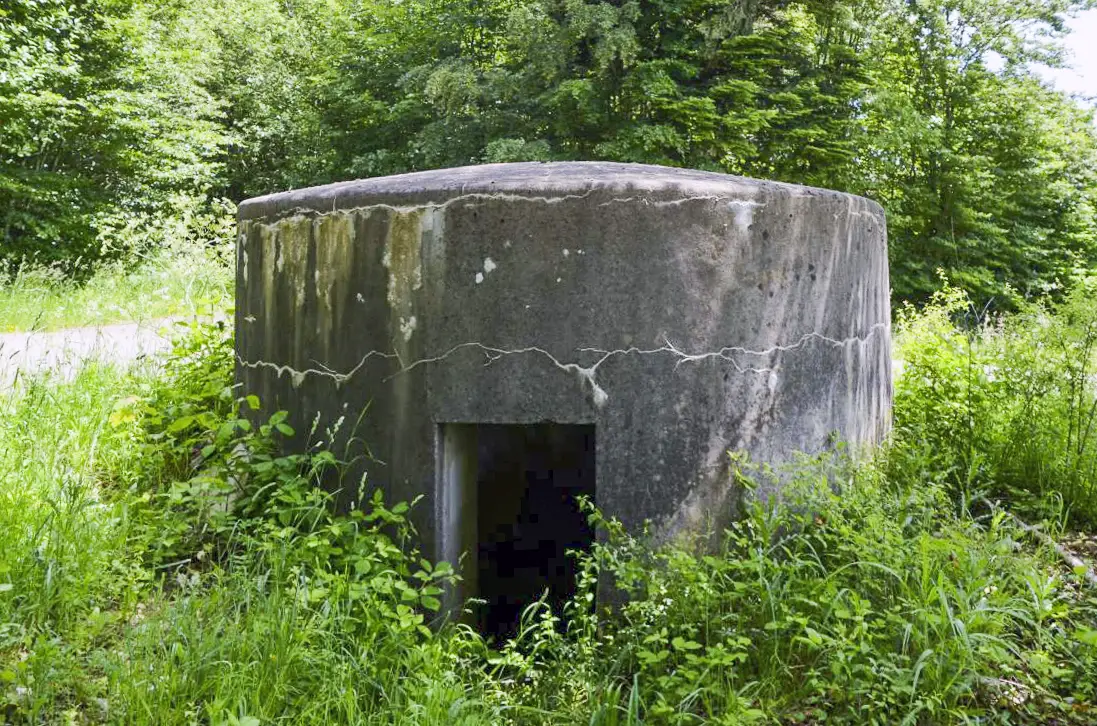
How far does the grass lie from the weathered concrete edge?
292 cm

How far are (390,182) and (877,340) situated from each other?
2.26 metres

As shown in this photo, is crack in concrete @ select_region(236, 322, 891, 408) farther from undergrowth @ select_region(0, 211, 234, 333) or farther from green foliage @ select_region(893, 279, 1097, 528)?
undergrowth @ select_region(0, 211, 234, 333)

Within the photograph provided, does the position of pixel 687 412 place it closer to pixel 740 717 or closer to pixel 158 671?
pixel 740 717

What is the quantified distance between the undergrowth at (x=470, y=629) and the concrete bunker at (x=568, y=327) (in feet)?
0.56

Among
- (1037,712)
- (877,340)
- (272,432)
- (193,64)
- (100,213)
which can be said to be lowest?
(1037,712)

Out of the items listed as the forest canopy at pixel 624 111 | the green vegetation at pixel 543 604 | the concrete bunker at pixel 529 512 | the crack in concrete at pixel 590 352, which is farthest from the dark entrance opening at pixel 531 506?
the forest canopy at pixel 624 111

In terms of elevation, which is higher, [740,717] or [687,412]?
[687,412]

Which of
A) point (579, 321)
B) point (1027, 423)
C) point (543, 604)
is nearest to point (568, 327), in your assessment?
point (579, 321)

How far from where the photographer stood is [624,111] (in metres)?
13.3

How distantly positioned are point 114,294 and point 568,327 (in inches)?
299

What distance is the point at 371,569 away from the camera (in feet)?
9.34

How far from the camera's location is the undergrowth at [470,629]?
7.82ft

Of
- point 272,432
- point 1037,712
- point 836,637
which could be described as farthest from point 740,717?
point 272,432

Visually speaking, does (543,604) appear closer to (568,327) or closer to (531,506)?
(568,327)
